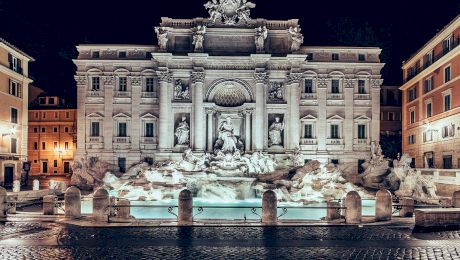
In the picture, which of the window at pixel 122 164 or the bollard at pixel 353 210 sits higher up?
the window at pixel 122 164

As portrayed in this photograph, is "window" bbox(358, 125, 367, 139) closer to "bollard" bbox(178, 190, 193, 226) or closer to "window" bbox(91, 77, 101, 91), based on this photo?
"window" bbox(91, 77, 101, 91)

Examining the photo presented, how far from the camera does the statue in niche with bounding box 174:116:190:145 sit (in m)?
48.0

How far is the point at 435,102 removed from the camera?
4756 cm

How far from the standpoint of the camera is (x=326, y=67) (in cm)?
5003

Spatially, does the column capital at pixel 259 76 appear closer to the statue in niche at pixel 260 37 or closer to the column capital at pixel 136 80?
the statue in niche at pixel 260 37

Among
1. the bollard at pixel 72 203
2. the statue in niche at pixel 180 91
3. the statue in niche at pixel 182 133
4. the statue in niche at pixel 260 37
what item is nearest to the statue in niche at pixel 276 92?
the statue in niche at pixel 260 37

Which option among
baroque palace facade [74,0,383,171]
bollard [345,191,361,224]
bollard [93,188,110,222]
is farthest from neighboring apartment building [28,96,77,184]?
bollard [345,191,361,224]

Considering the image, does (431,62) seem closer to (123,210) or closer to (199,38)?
(199,38)

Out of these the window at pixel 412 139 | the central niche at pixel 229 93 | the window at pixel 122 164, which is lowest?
the window at pixel 122 164

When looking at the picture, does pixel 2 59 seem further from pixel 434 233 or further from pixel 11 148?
pixel 434 233

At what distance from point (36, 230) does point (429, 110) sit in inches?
1688

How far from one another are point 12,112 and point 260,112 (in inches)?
977

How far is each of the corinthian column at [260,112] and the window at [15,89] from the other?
2433 cm

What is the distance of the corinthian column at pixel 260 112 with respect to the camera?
156 ft
